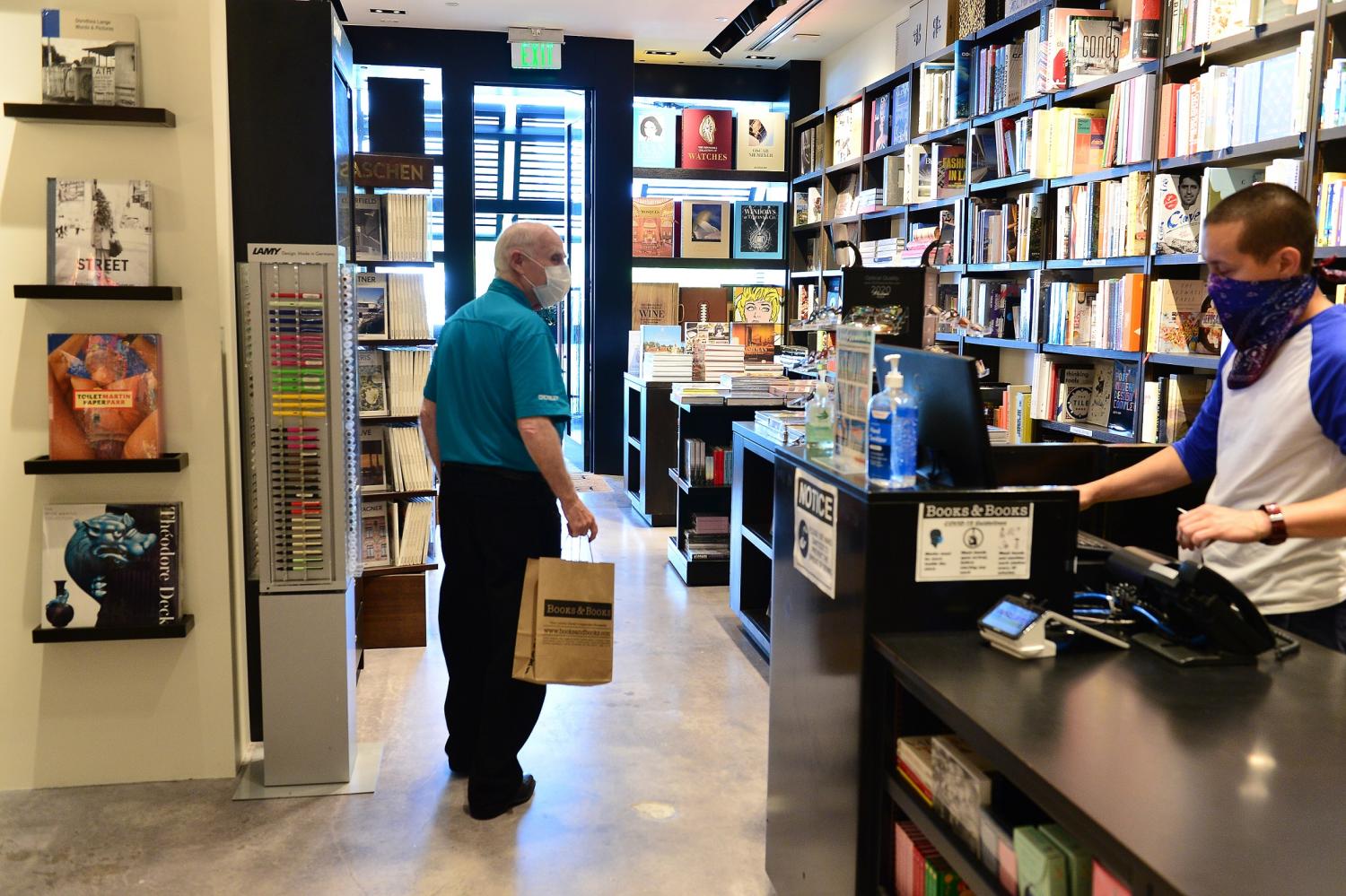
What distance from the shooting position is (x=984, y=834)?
161 centimetres

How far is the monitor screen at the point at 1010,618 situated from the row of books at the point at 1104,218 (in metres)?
3.03

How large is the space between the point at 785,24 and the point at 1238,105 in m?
4.06

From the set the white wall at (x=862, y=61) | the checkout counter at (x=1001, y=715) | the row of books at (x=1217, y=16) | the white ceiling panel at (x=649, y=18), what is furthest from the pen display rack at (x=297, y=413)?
the white wall at (x=862, y=61)

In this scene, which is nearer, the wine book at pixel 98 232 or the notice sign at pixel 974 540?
the notice sign at pixel 974 540

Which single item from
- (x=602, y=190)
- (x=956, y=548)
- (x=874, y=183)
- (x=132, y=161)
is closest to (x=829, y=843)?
(x=956, y=548)

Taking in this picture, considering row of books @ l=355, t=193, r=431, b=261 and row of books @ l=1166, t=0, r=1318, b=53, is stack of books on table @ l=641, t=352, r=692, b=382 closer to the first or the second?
row of books @ l=355, t=193, r=431, b=261

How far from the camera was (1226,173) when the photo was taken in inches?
156

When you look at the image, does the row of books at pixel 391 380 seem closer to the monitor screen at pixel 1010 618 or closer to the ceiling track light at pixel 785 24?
the monitor screen at pixel 1010 618

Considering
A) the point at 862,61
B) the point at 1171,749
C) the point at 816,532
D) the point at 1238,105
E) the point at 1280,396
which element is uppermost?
the point at 862,61

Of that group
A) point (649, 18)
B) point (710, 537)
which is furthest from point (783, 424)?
point (649, 18)

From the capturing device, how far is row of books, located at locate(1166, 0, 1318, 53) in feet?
11.9

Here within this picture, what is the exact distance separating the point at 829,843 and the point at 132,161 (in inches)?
102

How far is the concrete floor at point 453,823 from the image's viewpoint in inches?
106

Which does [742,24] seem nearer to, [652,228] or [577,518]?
[652,228]
